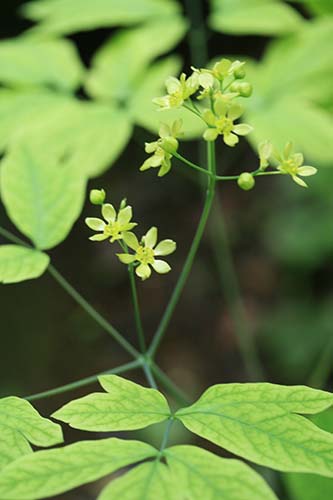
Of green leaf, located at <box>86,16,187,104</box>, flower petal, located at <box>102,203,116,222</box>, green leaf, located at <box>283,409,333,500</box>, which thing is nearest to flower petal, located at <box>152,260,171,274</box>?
flower petal, located at <box>102,203,116,222</box>

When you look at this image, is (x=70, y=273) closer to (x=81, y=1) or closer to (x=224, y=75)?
(x=81, y=1)

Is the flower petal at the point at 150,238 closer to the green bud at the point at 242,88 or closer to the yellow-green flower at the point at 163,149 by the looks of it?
the yellow-green flower at the point at 163,149

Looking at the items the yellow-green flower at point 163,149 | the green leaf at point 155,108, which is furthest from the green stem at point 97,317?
the green leaf at point 155,108

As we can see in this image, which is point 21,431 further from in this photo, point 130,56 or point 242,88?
point 130,56

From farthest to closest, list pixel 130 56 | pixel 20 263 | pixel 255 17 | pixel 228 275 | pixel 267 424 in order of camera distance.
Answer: pixel 228 275
pixel 130 56
pixel 255 17
pixel 20 263
pixel 267 424

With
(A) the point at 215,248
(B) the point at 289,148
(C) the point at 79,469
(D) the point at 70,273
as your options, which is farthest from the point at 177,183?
(C) the point at 79,469

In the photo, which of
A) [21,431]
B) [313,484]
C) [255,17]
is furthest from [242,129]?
A: [255,17]
